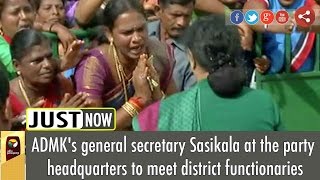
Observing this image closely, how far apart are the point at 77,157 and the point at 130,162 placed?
0.74 feet

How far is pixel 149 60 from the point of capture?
4703 mm

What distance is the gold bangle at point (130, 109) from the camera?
4.54 meters

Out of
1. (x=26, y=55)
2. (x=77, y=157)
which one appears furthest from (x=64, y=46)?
(x=77, y=157)

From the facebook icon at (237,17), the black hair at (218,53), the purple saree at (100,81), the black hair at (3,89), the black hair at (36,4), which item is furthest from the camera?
the black hair at (36,4)

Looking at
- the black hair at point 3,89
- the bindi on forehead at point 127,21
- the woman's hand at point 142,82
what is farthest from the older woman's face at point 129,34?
the black hair at point 3,89

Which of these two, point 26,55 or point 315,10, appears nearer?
point 26,55

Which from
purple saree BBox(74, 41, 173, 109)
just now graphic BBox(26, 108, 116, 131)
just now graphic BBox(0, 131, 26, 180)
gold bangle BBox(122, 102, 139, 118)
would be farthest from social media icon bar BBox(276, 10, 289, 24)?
just now graphic BBox(0, 131, 26, 180)

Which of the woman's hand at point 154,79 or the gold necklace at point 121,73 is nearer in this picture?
the woman's hand at point 154,79

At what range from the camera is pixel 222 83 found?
3887mm

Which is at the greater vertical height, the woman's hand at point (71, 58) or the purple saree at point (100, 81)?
the woman's hand at point (71, 58)

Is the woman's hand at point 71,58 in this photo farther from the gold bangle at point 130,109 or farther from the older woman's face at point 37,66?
the gold bangle at point 130,109

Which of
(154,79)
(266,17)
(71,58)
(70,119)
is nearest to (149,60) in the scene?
(154,79)

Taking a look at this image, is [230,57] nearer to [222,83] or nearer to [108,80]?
Answer: [222,83]

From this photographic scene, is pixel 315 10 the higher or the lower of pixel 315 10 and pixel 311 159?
the higher
